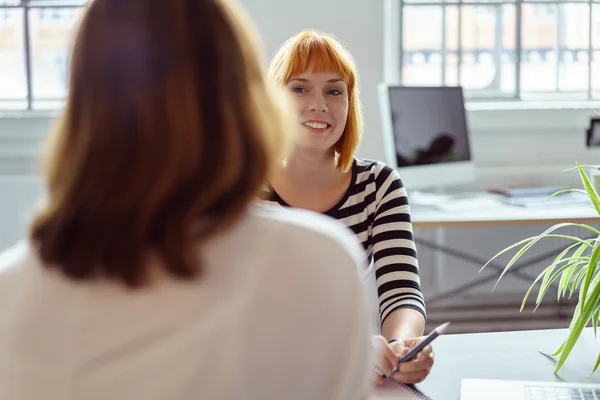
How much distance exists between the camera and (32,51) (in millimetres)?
3428

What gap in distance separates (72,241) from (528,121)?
2.89 metres

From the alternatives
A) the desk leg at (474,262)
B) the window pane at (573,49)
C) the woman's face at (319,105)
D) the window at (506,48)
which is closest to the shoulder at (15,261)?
the woman's face at (319,105)

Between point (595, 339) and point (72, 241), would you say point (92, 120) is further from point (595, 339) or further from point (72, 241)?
point (595, 339)

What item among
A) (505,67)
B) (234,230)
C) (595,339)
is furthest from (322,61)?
(505,67)

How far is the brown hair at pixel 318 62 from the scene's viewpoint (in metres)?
1.65

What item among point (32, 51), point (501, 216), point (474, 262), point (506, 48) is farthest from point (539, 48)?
point (32, 51)

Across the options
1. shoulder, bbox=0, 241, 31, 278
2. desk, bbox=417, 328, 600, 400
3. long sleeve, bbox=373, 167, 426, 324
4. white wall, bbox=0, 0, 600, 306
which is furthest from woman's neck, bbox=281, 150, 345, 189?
white wall, bbox=0, 0, 600, 306

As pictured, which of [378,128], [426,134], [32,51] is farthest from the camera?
[32,51]

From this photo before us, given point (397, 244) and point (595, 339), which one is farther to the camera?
point (397, 244)

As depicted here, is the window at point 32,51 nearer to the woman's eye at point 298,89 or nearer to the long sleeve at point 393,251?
the woman's eye at point 298,89

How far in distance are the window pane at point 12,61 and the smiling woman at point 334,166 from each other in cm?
212

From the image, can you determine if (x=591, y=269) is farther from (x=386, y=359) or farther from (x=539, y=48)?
(x=539, y=48)

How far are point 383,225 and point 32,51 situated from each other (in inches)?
94.0

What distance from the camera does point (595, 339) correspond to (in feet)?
4.33
